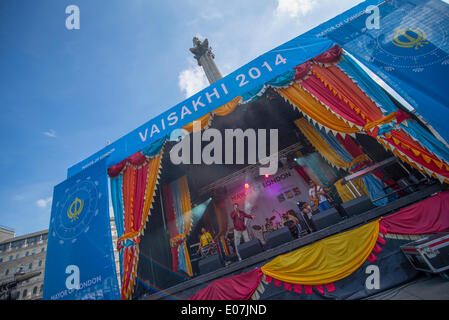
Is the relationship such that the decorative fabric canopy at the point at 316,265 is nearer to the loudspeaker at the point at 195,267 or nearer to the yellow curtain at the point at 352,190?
the loudspeaker at the point at 195,267

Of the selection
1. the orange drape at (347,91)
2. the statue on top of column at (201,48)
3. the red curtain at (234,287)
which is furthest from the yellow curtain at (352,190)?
the statue on top of column at (201,48)

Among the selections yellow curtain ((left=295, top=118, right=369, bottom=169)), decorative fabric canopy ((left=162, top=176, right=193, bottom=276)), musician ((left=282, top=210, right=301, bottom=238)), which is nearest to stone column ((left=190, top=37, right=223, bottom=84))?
yellow curtain ((left=295, top=118, right=369, bottom=169))

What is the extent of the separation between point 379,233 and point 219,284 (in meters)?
3.64

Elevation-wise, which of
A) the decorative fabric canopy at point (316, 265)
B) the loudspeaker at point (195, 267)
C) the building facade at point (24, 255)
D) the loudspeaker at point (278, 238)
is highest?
the building facade at point (24, 255)

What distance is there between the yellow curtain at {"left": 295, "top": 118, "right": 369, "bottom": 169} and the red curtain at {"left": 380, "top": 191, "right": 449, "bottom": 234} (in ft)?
9.81

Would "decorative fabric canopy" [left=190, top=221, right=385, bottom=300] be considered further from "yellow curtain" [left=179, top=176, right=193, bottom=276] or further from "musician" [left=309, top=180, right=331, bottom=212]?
"yellow curtain" [left=179, top=176, right=193, bottom=276]

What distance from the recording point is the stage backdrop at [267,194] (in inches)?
363

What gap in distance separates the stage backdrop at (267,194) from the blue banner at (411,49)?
18.3 feet

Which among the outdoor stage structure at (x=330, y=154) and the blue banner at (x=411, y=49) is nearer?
the outdoor stage structure at (x=330, y=154)

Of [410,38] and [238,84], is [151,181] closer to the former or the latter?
[238,84]

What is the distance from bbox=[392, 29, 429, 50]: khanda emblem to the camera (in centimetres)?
443

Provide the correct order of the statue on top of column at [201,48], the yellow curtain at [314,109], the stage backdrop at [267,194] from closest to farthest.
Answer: the yellow curtain at [314,109], the stage backdrop at [267,194], the statue on top of column at [201,48]

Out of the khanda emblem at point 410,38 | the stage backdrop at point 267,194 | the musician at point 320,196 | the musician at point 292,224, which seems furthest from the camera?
the stage backdrop at point 267,194
